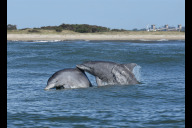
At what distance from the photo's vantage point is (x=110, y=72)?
57.3 feet

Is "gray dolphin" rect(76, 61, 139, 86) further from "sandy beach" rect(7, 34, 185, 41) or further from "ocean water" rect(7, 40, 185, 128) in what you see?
"sandy beach" rect(7, 34, 185, 41)

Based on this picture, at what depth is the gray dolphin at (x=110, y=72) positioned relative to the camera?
17.4 m

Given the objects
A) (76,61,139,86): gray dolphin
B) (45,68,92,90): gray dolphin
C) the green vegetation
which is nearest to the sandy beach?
the green vegetation

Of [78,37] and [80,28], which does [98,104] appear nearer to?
[78,37]

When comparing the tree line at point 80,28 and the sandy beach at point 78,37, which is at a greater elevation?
the tree line at point 80,28

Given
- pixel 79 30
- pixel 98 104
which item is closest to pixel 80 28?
Answer: pixel 79 30

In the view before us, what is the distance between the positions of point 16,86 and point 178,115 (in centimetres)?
806

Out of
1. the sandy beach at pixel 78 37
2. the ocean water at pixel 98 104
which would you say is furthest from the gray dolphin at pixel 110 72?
the sandy beach at pixel 78 37

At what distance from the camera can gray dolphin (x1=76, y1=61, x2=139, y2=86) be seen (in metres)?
17.4

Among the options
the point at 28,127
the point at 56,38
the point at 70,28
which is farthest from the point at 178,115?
the point at 70,28

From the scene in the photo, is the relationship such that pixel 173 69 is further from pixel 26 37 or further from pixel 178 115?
pixel 26 37

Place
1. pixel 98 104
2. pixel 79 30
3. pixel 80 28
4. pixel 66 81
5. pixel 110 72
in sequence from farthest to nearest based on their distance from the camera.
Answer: pixel 80 28 < pixel 79 30 < pixel 110 72 < pixel 66 81 < pixel 98 104

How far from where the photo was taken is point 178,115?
12.4m

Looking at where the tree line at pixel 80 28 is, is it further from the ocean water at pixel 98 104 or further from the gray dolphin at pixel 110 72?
the gray dolphin at pixel 110 72
